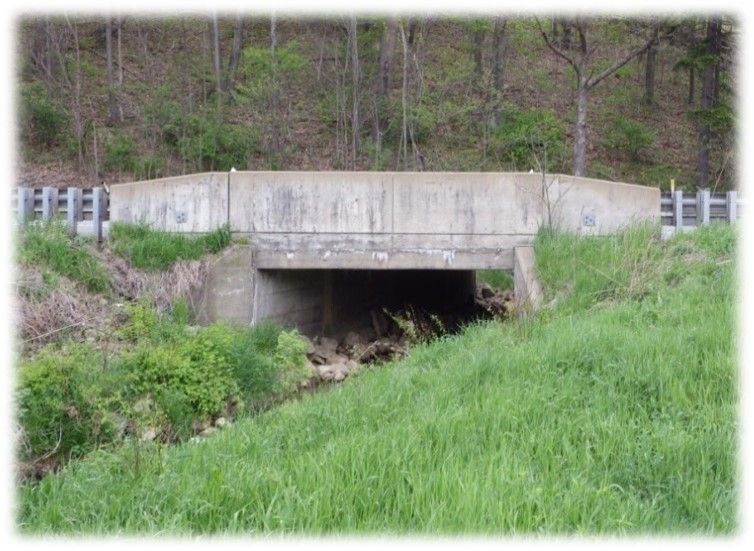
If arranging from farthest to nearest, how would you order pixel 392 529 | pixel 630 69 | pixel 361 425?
1. pixel 630 69
2. pixel 361 425
3. pixel 392 529

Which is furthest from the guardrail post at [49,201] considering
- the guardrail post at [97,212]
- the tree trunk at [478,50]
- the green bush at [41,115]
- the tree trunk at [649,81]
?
the tree trunk at [649,81]

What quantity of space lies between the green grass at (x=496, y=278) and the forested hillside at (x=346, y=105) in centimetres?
366

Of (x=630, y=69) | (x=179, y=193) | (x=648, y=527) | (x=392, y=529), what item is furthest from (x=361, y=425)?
(x=630, y=69)

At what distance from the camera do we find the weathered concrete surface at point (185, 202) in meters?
12.2

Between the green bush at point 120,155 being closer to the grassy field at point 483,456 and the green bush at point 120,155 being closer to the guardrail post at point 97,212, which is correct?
the guardrail post at point 97,212

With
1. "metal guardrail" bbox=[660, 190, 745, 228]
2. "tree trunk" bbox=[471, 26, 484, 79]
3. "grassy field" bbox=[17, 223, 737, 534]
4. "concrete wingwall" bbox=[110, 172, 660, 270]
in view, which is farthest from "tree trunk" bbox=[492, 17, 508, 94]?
"grassy field" bbox=[17, 223, 737, 534]

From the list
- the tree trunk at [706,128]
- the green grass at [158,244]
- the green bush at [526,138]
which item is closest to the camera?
the green grass at [158,244]

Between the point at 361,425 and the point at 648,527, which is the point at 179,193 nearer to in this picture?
the point at 361,425

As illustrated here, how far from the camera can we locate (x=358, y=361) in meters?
12.0

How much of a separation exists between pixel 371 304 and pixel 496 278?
6665 mm

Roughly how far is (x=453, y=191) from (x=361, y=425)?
6.86 m

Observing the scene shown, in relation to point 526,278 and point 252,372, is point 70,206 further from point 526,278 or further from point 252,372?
point 526,278

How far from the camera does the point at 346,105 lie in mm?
24891

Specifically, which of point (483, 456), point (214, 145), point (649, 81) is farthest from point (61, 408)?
point (649, 81)
